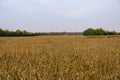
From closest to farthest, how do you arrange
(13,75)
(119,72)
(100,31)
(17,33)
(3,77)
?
(3,77) < (13,75) < (119,72) < (17,33) < (100,31)

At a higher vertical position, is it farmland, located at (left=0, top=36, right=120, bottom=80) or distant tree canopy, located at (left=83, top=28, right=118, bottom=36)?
farmland, located at (left=0, top=36, right=120, bottom=80)

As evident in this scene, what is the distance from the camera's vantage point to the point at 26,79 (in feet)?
10.1

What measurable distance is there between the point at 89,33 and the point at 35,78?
306 ft

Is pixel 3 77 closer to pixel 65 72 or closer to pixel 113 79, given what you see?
pixel 65 72

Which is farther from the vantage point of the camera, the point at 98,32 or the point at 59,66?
the point at 98,32

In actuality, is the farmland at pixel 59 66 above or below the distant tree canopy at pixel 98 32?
above

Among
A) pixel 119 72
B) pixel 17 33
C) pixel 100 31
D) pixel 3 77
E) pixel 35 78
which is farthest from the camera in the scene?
pixel 100 31

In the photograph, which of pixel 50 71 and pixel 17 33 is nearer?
pixel 50 71

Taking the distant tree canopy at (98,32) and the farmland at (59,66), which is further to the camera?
the distant tree canopy at (98,32)

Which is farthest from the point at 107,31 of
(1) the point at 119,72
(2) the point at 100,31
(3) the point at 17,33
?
(1) the point at 119,72

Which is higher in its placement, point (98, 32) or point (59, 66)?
point (59, 66)

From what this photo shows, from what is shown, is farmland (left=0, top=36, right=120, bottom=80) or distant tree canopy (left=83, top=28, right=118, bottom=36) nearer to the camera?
farmland (left=0, top=36, right=120, bottom=80)

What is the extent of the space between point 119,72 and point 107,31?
88.1m

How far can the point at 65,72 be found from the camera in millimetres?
3619
